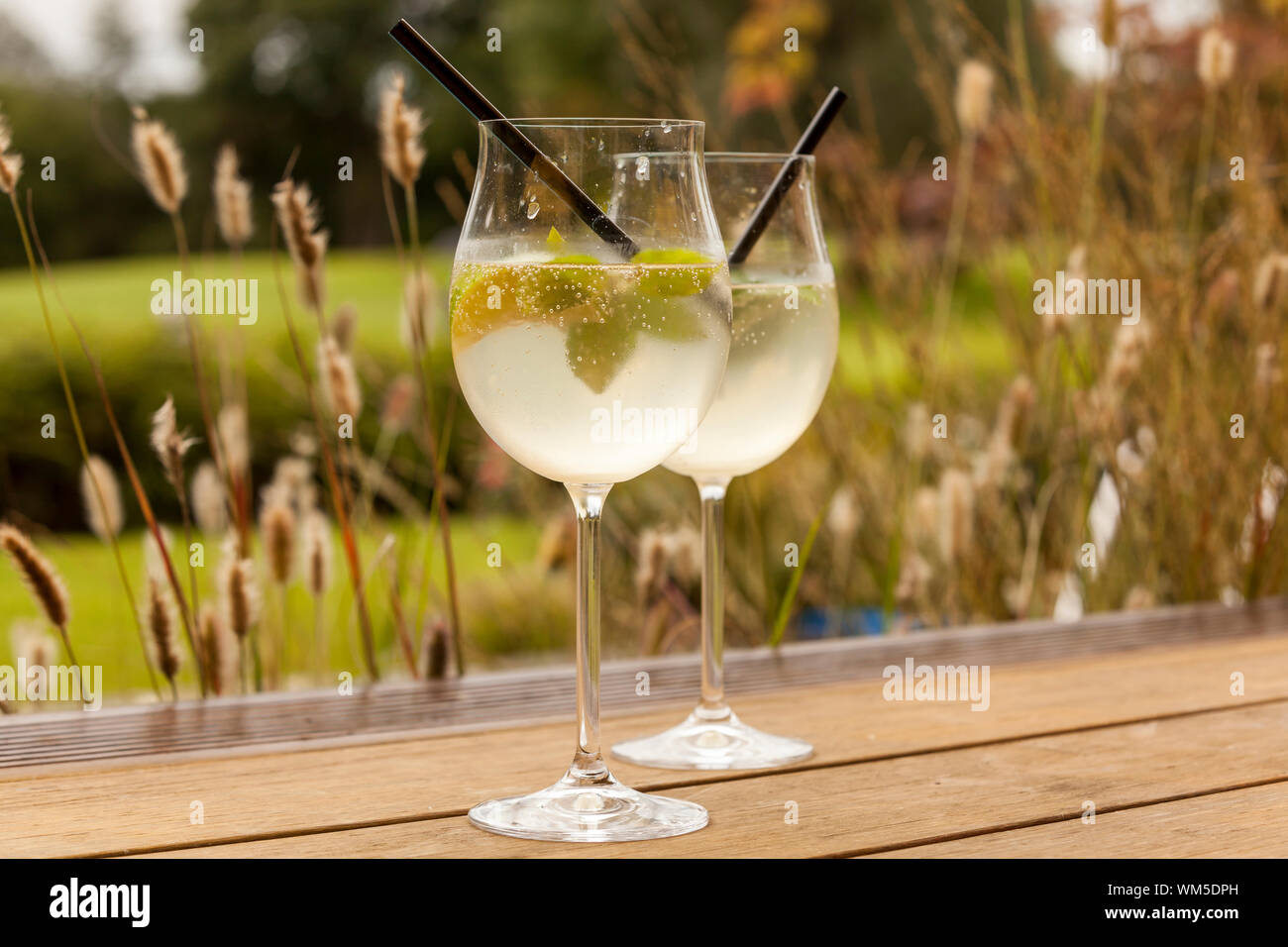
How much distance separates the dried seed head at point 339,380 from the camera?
1.78 m

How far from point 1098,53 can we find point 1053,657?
1345 millimetres

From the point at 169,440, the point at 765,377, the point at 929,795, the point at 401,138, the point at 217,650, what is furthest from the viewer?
the point at 217,650

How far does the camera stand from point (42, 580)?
151 centimetres

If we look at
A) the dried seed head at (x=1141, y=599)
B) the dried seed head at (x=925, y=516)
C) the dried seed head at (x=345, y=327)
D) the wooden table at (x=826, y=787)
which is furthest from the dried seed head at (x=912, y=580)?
the dried seed head at (x=345, y=327)

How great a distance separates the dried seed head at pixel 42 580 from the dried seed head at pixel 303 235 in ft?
1.40

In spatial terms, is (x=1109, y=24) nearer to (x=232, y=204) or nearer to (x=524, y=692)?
(x=232, y=204)

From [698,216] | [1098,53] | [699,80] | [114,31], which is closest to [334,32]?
[114,31]

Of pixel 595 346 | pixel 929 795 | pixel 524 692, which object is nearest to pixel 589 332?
pixel 595 346

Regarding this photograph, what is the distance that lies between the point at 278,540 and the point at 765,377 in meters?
0.70

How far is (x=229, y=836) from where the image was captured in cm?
112

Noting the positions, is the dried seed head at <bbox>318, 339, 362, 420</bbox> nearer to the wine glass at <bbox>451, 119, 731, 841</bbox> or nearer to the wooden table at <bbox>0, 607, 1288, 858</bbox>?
the wooden table at <bbox>0, 607, 1288, 858</bbox>
